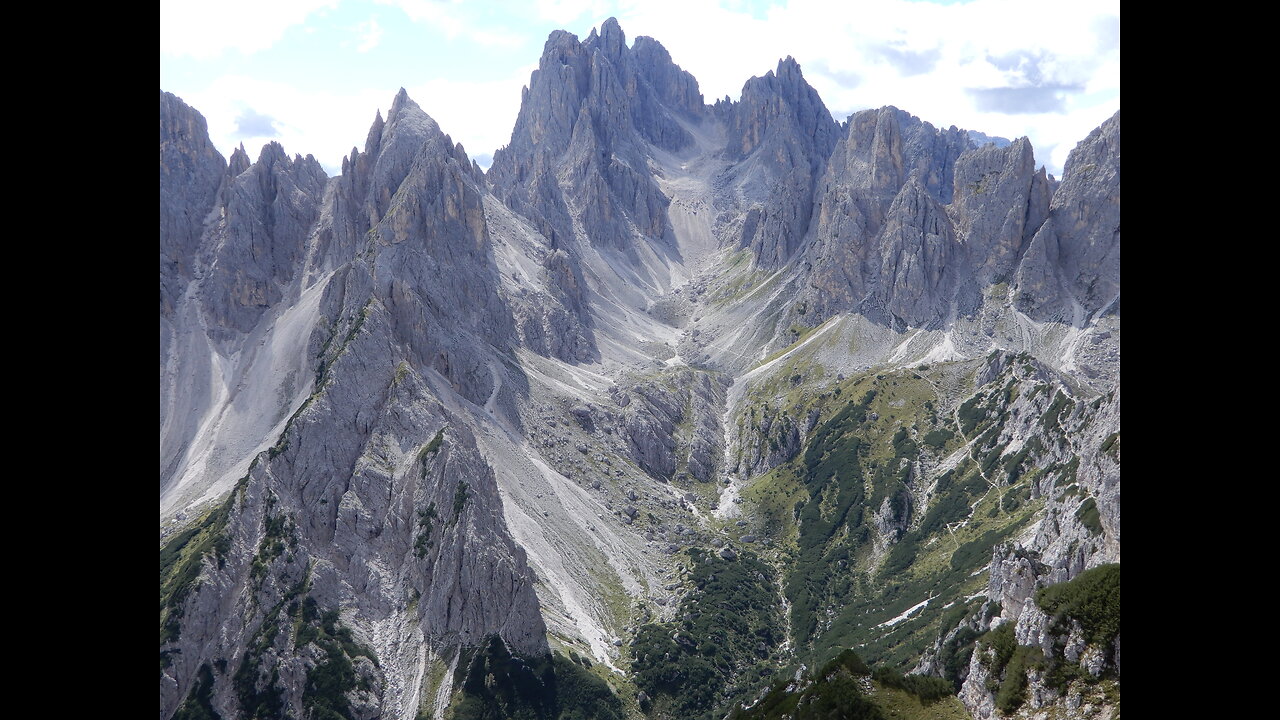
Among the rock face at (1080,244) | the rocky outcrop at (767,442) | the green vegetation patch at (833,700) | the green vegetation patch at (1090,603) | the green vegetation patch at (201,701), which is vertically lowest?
the green vegetation patch at (201,701)

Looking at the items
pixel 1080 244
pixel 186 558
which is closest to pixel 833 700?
pixel 186 558

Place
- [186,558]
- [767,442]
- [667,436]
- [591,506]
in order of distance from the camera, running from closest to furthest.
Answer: [186,558] < [591,506] < [767,442] < [667,436]

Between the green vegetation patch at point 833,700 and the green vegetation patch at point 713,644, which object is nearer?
the green vegetation patch at point 833,700

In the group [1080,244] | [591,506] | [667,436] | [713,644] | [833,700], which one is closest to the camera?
[833,700]

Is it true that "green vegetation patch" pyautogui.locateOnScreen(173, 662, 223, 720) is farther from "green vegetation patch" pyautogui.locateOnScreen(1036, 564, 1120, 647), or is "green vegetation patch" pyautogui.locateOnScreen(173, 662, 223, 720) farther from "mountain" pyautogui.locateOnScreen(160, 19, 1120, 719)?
"green vegetation patch" pyautogui.locateOnScreen(1036, 564, 1120, 647)

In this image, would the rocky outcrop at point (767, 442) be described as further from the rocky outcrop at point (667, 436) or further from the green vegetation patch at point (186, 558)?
the green vegetation patch at point (186, 558)

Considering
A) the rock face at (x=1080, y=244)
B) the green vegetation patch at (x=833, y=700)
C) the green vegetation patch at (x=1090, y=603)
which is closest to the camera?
the green vegetation patch at (x=1090, y=603)

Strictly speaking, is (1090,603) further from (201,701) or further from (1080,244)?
(1080,244)

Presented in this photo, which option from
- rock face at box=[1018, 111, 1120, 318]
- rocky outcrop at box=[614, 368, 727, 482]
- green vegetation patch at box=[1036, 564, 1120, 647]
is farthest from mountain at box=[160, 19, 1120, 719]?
rocky outcrop at box=[614, 368, 727, 482]

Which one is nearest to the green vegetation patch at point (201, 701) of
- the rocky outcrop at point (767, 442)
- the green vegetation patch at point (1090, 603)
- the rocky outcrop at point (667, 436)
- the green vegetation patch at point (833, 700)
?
the green vegetation patch at point (833, 700)
